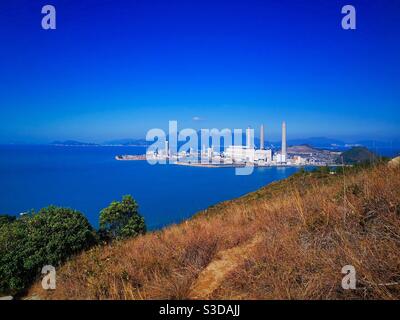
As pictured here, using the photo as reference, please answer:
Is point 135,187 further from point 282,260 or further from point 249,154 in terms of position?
point 282,260

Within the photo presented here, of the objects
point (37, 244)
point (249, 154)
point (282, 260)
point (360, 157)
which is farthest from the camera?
point (249, 154)

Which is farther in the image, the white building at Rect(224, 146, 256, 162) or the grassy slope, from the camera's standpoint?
the white building at Rect(224, 146, 256, 162)

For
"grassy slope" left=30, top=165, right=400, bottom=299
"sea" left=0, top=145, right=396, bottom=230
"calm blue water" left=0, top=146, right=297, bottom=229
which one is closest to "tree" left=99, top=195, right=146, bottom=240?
"grassy slope" left=30, top=165, right=400, bottom=299

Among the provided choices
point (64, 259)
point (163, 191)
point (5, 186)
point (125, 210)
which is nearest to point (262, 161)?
point (163, 191)

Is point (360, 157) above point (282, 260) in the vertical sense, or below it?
above

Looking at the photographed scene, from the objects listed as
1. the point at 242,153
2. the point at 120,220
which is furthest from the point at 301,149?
the point at 120,220

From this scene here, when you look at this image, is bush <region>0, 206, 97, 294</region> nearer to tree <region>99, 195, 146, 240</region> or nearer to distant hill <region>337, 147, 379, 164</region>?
tree <region>99, 195, 146, 240</region>
